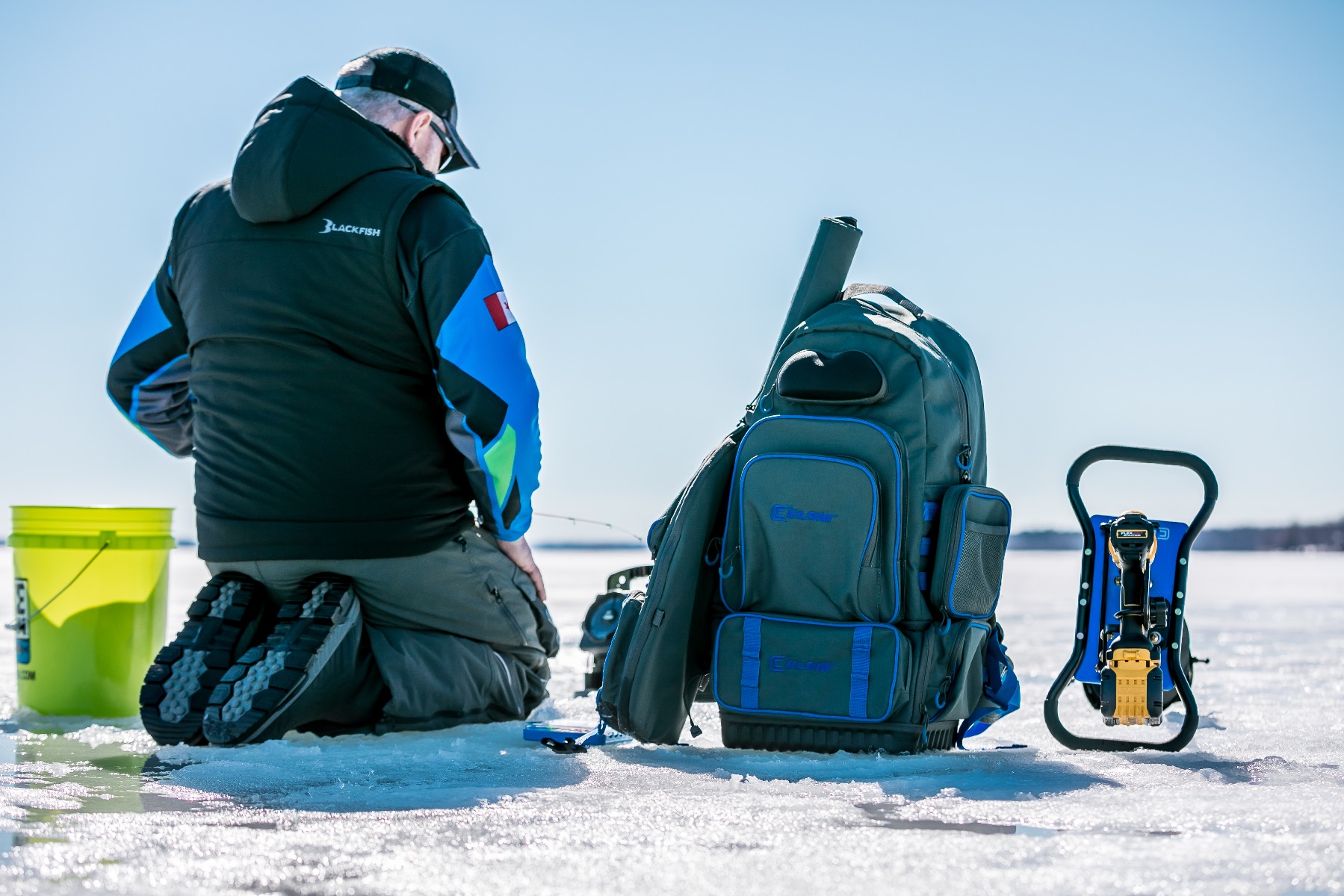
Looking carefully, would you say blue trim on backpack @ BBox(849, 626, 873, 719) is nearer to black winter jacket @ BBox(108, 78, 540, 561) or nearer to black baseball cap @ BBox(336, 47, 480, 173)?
black winter jacket @ BBox(108, 78, 540, 561)

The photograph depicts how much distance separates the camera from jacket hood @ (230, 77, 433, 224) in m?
3.02

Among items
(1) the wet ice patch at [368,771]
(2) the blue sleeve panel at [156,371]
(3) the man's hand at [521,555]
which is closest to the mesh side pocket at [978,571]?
(1) the wet ice patch at [368,771]

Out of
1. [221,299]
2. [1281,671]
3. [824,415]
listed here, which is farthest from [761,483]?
[1281,671]

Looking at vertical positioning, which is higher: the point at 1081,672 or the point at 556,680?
the point at 1081,672

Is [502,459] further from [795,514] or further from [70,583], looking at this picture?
[70,583]

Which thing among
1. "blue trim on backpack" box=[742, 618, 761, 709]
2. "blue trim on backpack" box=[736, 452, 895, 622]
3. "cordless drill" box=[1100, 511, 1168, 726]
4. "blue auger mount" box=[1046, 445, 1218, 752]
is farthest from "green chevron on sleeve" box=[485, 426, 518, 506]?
"cordless drill" box=[1100, 511, 1168, 726]

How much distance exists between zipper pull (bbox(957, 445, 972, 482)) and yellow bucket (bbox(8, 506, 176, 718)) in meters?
A: 2.22

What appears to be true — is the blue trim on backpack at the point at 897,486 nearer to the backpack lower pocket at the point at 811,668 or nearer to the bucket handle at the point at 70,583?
the backpack lower pocket at the point at 811,668

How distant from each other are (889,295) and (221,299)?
1733 mm

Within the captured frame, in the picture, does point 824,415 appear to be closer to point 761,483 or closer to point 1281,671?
point 761,483

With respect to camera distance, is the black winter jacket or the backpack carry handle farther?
the backpack carry handle

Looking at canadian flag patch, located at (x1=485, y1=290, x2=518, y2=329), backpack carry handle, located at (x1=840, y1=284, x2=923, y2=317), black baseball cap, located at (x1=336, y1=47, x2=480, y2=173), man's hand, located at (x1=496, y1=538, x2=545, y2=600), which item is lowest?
man's hand, located at (x1=496, y1=538, x2=545, y2=600)

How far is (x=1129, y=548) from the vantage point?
2809 millimetres

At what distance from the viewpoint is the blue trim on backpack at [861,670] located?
2867 millimetres
